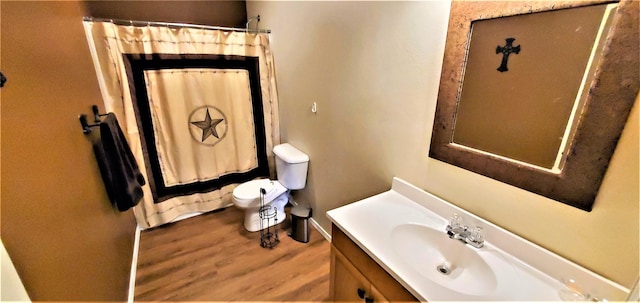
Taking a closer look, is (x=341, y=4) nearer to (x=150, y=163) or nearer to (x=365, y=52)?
(x=365, y=52)

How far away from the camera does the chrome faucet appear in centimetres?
106

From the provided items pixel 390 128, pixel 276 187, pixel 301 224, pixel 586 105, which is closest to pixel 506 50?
pixel 586 105

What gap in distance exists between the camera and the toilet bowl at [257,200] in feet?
7.32

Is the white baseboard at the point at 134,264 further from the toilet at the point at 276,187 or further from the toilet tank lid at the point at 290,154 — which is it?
the toilet tank lid at the point at 290,154

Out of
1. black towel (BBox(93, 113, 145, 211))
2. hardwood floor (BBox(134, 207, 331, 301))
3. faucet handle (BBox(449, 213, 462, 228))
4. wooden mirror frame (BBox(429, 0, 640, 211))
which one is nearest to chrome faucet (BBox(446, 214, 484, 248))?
faucet handle (BBox(449, 213, 462, 228))

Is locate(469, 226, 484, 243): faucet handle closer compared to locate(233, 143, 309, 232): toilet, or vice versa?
locate(469, 226, 484, 243): faucet handle

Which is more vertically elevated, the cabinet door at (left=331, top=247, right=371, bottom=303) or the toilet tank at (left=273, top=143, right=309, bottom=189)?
the toilet tank at (left=273, top=143, right=309, bottom=189)

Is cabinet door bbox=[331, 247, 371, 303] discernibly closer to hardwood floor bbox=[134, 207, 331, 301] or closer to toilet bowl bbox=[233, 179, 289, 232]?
hardwood floor bbox=[134, 207, 331, 301]

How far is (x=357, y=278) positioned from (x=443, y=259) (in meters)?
0.39

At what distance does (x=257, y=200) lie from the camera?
2.24 meters

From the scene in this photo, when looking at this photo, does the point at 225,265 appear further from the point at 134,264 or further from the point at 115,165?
the point at 115,165

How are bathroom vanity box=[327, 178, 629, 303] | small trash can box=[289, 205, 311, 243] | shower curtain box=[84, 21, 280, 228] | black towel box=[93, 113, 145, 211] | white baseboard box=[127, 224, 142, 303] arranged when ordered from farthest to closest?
small trash can box=[289, 205, 311, 243], shower curtain box=[84, 21, 280, 228], white baseboard box=[127, 224, 142, 303], black towel box=[93, 113, 145, 211], bathroom vanity box=[327, 178, 629, 303]

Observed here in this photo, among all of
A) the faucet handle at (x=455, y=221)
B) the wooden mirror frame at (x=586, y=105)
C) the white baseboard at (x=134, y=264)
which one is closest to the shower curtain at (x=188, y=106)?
the white baseboard at (x=134, y=264)

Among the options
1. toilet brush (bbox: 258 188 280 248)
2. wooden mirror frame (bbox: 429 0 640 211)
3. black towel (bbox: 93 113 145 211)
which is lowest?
toilet brush (bbox: 258 188 280 248)
